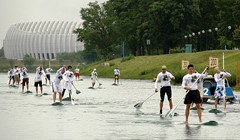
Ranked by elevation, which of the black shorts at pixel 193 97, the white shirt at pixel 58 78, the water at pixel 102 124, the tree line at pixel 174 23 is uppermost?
the tree line at pixel 174 23

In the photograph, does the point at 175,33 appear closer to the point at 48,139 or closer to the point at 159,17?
the point at 159,17

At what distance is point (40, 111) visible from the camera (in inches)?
Answer: 1133

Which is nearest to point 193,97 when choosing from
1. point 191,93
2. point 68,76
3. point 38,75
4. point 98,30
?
point 191,93

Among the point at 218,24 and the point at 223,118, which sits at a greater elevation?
the point at 218,24

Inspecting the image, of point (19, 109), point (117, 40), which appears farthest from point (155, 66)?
point (19, 109)

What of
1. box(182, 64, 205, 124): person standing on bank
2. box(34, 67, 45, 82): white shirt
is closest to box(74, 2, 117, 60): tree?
box(34, 67, 45, 82): white shirt

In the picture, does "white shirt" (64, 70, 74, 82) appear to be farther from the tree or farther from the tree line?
the tree

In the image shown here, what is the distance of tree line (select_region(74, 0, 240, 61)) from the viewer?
346ft

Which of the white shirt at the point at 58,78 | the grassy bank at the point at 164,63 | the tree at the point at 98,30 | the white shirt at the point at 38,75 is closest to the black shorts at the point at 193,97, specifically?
the white shirt at the point at 58,78

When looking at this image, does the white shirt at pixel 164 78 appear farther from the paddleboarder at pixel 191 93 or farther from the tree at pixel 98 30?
the tree at pixel 98 30

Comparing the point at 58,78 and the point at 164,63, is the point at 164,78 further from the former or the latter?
the point at 164,63

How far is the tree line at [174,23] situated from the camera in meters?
105

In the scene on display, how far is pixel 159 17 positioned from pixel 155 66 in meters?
17.6

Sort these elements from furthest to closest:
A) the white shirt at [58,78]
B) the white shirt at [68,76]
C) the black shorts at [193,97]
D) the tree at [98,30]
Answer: the tree at [98,30]
the white shirt at [68,76]
the white shirt at [58,78]
the black shorts at [193,97]
